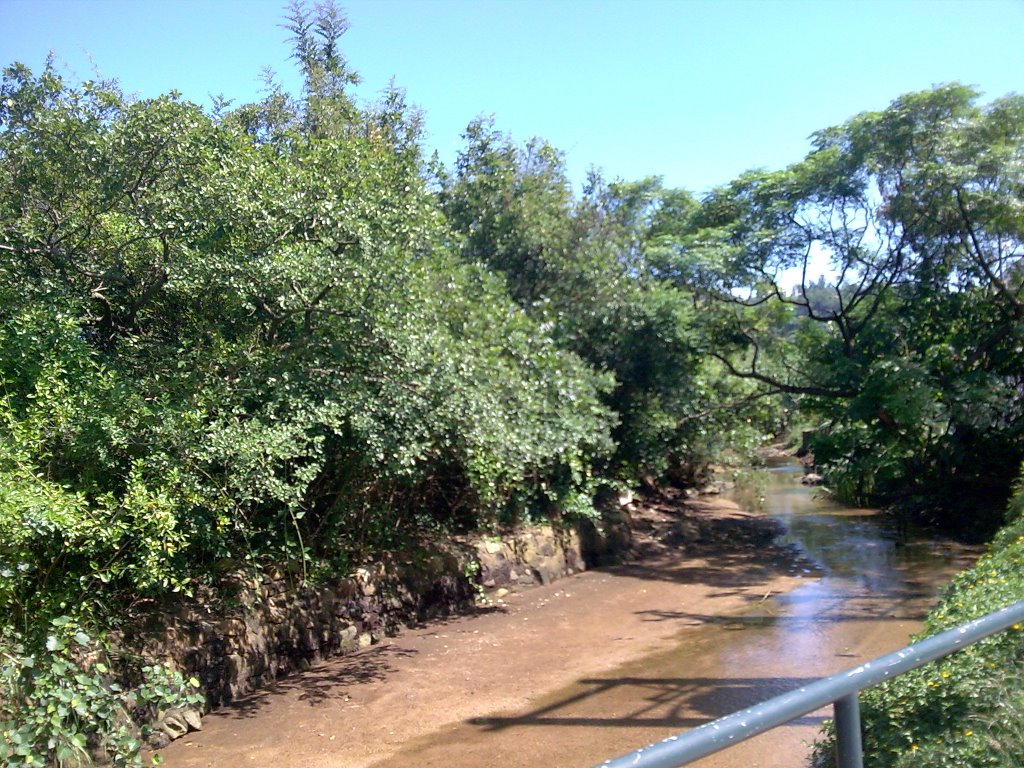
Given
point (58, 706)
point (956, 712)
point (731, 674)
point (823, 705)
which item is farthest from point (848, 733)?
point (731, 674)

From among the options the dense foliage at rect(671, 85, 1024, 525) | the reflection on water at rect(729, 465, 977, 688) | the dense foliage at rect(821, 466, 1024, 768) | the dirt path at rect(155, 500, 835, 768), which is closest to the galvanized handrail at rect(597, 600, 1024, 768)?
the dense foliage at rect(821, 466, 1024, 768)

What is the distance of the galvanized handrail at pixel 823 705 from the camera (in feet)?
6.44

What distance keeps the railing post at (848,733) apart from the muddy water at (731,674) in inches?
153

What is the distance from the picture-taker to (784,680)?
8383 mm

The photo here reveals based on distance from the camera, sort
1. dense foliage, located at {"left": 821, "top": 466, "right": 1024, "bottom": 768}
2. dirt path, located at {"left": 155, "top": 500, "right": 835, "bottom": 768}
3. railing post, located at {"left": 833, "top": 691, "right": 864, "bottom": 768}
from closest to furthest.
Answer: railing post, located at {"left": 833, "top": 691, "right": 864, "bottom": 768} → dense foliage, located at {"left": 821, "top": 466, "right": 1024, "bottom": 768} → dirt path, located at {"left": 155, "top": 500, "right": 835, "bottom": 768}

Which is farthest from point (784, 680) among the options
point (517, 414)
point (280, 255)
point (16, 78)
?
point (16, 78)

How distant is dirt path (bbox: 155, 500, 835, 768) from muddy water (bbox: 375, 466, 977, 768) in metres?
0.03

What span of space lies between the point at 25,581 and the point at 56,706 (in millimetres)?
1486

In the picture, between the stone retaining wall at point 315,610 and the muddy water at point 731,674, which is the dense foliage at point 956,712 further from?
the stone retaining wall at point 315,610

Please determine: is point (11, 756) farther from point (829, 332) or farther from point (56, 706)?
point (829, 332)

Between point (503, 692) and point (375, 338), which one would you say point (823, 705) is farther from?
point (375, 338)

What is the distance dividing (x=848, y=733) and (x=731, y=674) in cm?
641

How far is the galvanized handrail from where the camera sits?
196 centimetres

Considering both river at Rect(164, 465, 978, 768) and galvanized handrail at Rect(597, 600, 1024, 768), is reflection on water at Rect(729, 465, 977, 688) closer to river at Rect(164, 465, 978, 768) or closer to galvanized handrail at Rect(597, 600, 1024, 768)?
river at Rect(164, 465, 978, 768)
